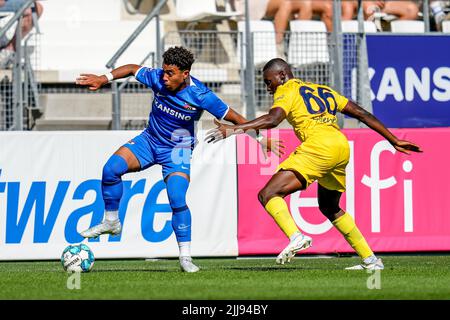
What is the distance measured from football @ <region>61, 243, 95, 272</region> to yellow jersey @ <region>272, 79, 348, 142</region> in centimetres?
253

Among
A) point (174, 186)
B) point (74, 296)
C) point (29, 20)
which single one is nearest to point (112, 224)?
point (174, 186)

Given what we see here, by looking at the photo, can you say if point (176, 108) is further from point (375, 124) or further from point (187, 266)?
point (375, 124)

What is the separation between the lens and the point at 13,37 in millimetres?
18141

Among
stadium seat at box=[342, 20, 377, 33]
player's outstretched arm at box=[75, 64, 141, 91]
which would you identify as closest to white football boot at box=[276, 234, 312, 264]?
player's outstretched arm at box=[75, 64, 141, 91]

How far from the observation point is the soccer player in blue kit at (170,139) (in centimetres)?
1116

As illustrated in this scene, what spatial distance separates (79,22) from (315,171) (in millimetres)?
10333

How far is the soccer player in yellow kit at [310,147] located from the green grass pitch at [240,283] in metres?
0.59

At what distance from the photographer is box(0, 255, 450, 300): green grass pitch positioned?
27.9ft

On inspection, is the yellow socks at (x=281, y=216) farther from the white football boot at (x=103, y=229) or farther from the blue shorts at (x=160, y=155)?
the white football boot at (x=103, y=229)

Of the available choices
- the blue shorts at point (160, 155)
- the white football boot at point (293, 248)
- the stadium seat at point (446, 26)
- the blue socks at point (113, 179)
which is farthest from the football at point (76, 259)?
the stadium seat at point (446, 26)

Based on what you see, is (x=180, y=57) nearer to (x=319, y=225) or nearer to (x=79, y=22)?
(x=319, y=225)

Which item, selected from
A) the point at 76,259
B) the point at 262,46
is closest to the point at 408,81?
the point at 262,46

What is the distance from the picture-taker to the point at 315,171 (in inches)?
428

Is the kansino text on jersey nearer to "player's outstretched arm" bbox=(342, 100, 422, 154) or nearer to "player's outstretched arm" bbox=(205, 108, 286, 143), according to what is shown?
"player's outstretched arm" bbox=(342, 100, 422, 154)
